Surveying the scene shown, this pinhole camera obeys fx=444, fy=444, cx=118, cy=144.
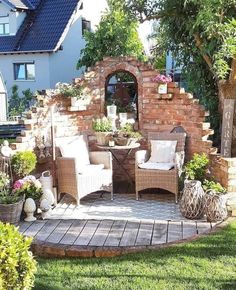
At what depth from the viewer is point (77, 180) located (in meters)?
Answer: 6.03

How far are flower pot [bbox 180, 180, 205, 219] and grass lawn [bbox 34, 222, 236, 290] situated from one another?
814mm

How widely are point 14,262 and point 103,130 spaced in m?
3.83

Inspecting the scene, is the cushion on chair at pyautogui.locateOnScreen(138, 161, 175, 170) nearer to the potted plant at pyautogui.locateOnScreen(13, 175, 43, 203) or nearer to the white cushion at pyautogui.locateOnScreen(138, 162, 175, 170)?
the white cushion at pyautogui.locateOnScreen(138, 162, 175, 170)

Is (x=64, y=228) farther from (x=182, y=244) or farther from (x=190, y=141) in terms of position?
(x=190, y=141)

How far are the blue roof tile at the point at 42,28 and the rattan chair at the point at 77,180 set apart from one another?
12.2 m

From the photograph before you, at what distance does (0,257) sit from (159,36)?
601 centimetres

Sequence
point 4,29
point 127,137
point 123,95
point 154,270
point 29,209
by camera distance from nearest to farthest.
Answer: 1. point 154,270
2. point 29,209
3. point 127,137
4. point 123,95
5. point 4,29

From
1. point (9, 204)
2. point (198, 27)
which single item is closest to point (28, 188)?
point (9, 204)

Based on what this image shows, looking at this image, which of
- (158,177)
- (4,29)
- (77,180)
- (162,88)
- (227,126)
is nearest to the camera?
(77,180)

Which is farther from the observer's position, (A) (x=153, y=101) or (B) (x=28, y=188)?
(A) (x=153, y=101)

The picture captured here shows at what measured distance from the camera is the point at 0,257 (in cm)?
283

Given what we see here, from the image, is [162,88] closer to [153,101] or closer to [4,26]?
[153,101]

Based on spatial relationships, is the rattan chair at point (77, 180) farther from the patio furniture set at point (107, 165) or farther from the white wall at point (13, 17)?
the white wall at point (13, 17)

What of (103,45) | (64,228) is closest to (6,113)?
(103,45)
